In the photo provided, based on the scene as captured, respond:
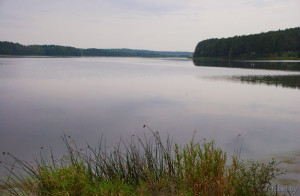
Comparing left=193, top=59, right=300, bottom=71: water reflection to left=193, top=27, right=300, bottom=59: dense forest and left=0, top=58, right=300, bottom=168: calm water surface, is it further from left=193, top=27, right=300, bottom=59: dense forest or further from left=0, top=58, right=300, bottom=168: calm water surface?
left=193, top=27, right=300, bottom=59: dense forest

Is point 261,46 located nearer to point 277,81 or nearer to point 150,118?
point 277,81

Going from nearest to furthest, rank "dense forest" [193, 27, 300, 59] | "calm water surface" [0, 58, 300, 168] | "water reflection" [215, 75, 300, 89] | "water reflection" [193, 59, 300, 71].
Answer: "calm water surface" [0, 58, 300, 168] → "water reflection" [215, 75, 300, 89] → "water reflection" [193, 59, 300, 71] → "dense forest" [193, 27, 300, 59]

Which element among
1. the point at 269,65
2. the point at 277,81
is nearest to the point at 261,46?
the point at 269,65

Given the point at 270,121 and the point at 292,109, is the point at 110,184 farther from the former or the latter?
the point at 292,109

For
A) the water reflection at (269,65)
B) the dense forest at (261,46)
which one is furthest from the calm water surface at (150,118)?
the dense forest at (261,46)

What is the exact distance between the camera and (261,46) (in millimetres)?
115625

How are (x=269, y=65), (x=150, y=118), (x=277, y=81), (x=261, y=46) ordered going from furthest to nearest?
(x=261, y=46) → (x=269, y=65) → (x=277, y=81) → (x=150, y=118)

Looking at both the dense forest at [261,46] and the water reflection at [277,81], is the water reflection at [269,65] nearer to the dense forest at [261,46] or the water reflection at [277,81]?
the water reflection at [277,81]

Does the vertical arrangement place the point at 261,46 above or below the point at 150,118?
above

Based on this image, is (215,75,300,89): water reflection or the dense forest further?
the dense forest

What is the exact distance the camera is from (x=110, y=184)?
570 centimetres

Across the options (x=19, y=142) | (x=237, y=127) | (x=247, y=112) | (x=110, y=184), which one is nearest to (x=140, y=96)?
(x=247, y=112)

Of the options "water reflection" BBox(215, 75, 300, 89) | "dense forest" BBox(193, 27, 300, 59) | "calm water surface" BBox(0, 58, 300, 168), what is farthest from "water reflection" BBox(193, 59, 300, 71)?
"dense forest" BBox(193, 27, 300, 59)

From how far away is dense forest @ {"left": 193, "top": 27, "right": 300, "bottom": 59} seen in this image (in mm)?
115688
